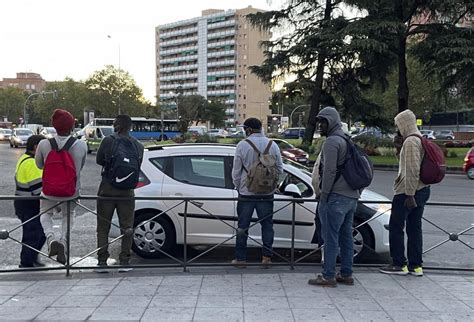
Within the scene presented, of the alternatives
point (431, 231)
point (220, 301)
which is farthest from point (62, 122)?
point (431, 231)

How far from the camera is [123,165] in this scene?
5641 millimetres

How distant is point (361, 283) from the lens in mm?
5449

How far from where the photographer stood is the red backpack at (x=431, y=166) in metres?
5.41

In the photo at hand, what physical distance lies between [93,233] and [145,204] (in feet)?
7.42

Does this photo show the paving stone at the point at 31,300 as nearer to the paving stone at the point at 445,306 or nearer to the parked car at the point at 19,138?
the paving stone at the point at 445,306

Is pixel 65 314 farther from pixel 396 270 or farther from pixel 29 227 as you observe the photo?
pixel 396 270

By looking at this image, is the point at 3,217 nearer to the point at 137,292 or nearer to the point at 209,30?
the point at 137,292

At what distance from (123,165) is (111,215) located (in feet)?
2.21

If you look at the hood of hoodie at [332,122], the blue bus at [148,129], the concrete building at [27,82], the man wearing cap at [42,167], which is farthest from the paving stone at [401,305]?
the concrete building at [27,82]

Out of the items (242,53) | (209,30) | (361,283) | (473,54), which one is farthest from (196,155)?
(209,30)

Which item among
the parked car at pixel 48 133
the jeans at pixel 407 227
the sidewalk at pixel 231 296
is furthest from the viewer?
the parked car at pixel 48 133

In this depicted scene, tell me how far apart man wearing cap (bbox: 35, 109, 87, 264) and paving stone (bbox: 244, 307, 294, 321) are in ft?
8.47

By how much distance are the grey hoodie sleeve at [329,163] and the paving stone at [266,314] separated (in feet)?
4.24

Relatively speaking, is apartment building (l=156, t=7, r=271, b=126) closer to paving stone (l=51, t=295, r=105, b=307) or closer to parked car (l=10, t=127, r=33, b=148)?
parked car (l=10, t=127, r=33, b=148)
